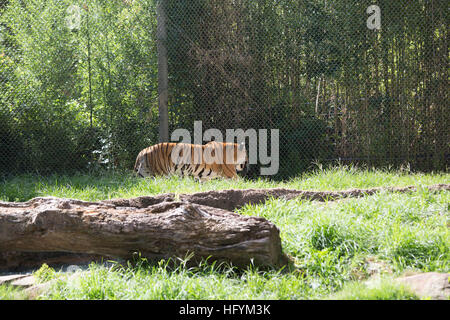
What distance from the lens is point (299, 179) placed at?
6074 millimetres

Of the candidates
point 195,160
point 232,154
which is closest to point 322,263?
point 232,154

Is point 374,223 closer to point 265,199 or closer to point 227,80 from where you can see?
point 265,199

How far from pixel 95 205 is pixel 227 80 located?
12.6 feet

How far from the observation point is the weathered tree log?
306 centimetres

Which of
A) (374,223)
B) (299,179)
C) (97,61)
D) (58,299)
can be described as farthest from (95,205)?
(97,61)

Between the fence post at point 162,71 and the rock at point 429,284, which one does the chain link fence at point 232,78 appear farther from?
the rock at point 429,284

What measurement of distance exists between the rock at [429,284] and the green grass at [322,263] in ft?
0.28

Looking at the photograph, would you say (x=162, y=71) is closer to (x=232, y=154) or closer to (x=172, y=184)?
(x=232, y=154)

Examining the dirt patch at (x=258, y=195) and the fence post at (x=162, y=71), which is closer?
the dirt patch at (x=258, y=195)

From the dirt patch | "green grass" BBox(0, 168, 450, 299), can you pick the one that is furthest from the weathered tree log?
the dirt patch

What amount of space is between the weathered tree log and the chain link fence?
362cm

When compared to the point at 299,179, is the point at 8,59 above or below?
above

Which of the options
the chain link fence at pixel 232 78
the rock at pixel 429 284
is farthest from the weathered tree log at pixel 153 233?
the chain link fence at pixel 232 78

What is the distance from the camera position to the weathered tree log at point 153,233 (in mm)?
3061
